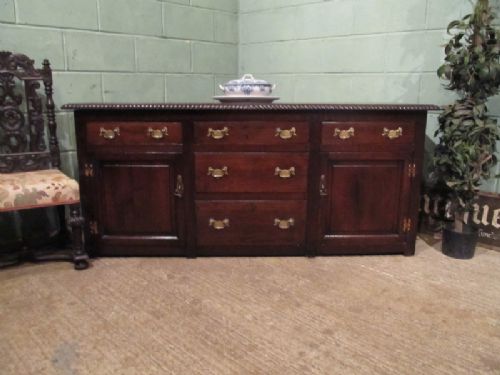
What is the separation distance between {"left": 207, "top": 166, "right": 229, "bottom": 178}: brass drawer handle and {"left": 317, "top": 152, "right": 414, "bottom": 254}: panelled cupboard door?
466mm

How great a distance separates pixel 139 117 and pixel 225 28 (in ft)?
4.42

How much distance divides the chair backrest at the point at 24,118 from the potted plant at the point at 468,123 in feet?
6.32

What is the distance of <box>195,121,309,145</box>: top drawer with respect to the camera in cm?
199

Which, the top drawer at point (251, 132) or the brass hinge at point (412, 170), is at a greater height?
the top drawer at point (251, 132)

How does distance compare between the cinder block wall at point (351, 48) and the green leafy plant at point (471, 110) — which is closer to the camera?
the green leafy plant at point (471, 110)

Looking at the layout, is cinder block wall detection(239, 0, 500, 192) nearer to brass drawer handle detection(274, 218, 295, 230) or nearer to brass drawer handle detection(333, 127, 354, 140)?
brass drawer handle detection(333, 127, 354, 140)

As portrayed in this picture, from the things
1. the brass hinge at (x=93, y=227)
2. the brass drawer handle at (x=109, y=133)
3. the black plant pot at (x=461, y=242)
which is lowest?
the black plant pot at (x=461, y=242)

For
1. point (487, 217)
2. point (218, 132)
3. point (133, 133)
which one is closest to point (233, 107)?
point (218, 132)

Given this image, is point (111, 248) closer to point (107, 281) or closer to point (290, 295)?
point (107, 281)

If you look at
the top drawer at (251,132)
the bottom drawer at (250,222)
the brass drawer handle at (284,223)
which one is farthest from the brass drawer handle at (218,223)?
the top drawer at (251,132)

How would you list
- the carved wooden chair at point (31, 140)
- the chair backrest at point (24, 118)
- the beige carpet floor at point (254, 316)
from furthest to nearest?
1. the chair backrest at point (24, 118)
2. the carved wooden chair at point (31, 140)
3. the beige carpet floor at point (254, 316)

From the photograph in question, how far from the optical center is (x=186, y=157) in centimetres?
203

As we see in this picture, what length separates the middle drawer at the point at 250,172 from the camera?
6.66 feet

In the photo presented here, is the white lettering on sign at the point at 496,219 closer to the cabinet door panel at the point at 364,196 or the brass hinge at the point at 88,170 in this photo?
the cabinet door panel at the point at 364,196
